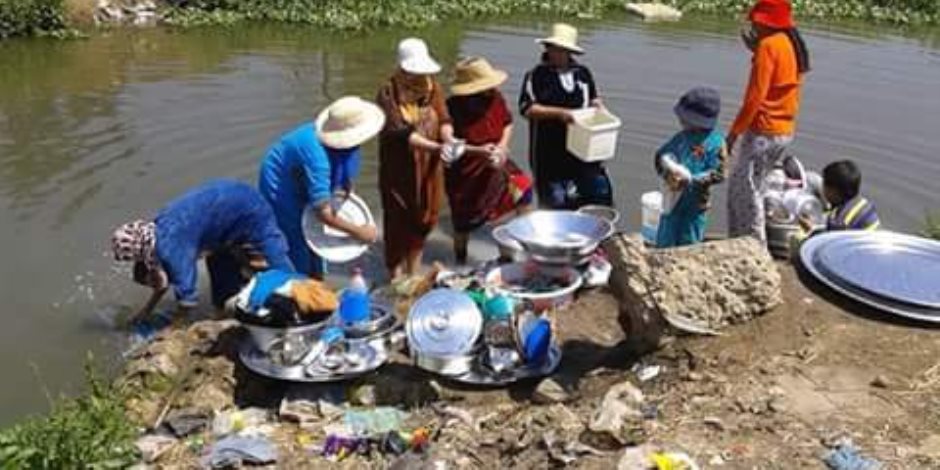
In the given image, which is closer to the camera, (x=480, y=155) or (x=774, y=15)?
(x=774, y=15)

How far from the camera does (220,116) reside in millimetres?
11180

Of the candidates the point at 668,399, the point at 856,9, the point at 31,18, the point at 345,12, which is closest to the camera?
the point at 668,399

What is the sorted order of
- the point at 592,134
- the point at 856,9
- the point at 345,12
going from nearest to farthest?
the point at 592,134, the point at 345,12, the point at 856,9

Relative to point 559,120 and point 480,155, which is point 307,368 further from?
point 559,120

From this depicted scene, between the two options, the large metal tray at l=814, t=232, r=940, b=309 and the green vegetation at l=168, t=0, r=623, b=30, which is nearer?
the large metal tray at l=814, t=232, r=940, b=309

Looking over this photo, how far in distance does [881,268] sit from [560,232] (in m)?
1.86

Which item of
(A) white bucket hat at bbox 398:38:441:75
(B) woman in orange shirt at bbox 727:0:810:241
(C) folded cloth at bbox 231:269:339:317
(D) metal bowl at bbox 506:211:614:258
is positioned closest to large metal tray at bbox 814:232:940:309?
(B) woman in orange shirt at bbox 727:0:810:241

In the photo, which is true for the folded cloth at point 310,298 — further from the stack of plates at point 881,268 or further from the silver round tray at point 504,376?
the stack of plates at point 881,268

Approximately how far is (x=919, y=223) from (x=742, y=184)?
3053 millimetres

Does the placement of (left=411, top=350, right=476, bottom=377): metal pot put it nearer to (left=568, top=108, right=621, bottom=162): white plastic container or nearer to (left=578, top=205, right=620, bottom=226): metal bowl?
(left=578, top=205, right=620, bottom=226): metal bowl

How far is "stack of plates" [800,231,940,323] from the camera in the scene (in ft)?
17.3

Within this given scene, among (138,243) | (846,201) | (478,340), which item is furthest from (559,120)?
(138,243)

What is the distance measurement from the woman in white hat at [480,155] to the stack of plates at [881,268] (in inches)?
85.3

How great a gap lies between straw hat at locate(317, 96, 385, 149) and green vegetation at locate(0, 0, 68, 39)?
1080 centimetres
